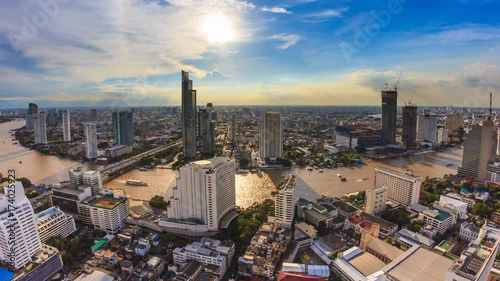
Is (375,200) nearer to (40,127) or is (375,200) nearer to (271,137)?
(271,137)

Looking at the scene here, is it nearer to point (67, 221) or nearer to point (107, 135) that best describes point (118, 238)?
point (67, 221)

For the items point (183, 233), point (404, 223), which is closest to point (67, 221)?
point (183, 233)

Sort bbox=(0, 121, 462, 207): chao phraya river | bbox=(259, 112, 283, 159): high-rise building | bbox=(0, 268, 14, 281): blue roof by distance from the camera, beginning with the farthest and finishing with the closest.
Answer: bbox=(259, 112, 283, 159): high-rise building
bbox=(0, 121, 462, 207): chao phraya river
bbox=(0, 268, 14, 281): blue roof

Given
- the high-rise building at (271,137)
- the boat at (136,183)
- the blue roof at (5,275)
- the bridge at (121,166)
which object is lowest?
the boat at (136,183)

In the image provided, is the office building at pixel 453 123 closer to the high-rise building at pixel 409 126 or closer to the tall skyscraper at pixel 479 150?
the high-rise building at pixel 409 126

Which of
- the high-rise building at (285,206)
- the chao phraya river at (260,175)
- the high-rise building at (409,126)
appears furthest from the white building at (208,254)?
the high-rise building at (409,126)

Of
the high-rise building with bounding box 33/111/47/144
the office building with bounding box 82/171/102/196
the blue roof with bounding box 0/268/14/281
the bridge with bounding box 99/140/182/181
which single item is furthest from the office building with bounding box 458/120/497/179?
the high-rise building with bounding box 33/111/47/144

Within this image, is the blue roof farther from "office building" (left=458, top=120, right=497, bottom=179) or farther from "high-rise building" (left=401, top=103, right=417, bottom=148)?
"high-rise building" (left=401, top=103, right=417, bottom=148)
